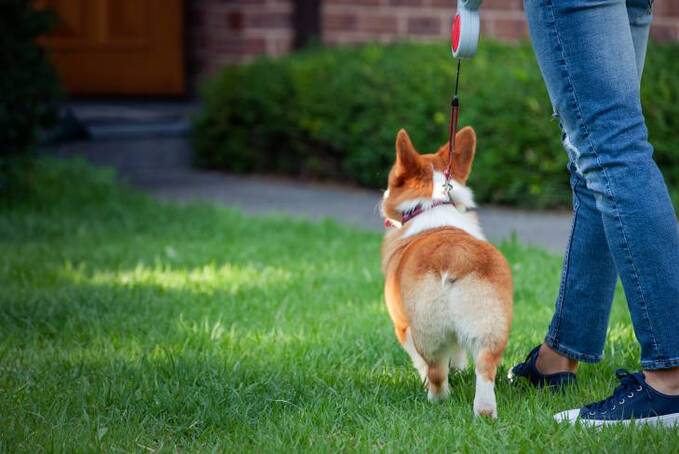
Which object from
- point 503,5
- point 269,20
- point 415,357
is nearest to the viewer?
point 415,357

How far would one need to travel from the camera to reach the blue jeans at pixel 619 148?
3.12 meters

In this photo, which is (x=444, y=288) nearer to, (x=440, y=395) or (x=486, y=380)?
(x=486, y=380)

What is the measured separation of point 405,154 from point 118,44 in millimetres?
8978

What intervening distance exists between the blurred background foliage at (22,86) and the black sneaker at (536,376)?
476 centimetres

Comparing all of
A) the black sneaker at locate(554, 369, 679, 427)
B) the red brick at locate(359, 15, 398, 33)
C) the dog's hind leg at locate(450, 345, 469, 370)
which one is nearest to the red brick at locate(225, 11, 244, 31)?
the red brick at locate(359, 15, 398, 33)

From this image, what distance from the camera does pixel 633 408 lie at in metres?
3.20

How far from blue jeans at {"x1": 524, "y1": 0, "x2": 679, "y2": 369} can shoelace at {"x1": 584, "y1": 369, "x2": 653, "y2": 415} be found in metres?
0.08

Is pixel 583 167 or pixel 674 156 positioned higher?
pixel 583 167

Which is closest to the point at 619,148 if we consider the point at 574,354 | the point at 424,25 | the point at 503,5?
the point at 574,354

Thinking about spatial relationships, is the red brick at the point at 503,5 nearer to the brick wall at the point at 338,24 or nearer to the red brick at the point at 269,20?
the brick wall at the point at 338,24

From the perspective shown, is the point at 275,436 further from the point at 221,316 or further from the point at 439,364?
the point at 221,316

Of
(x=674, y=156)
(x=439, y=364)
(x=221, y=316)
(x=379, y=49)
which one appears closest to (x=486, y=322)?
(x=439, y=364)

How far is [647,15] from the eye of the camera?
3447 millimetres

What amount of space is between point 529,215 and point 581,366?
3.61 metres
